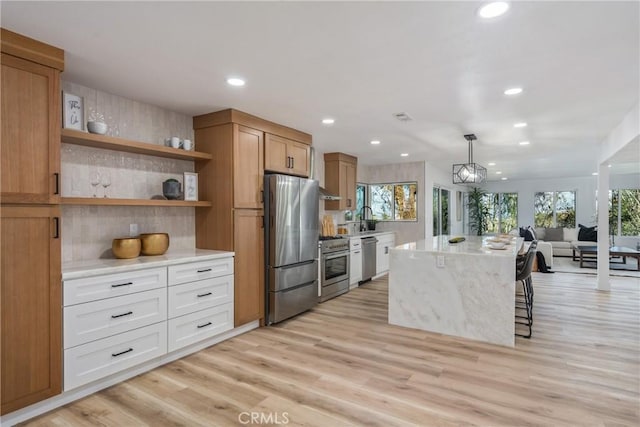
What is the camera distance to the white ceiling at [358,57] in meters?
1.85

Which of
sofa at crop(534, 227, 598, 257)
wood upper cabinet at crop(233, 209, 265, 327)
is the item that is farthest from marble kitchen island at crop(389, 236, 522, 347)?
sofa at crop(534, 227, 598, 257)

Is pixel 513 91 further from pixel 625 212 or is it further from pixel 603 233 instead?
pixel 625 212

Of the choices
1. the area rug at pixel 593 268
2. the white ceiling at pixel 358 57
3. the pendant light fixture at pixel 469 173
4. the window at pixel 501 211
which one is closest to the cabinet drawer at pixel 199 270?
the white ceiling at pixel 358 57

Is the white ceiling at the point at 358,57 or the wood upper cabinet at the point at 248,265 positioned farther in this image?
the wood upper cabinet at the point at 248,265

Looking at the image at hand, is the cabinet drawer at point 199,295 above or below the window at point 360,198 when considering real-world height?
below

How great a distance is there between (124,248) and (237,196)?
114 centimetres

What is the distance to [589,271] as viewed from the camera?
692cm

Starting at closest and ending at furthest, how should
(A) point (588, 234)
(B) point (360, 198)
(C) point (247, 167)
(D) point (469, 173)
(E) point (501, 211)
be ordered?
1. (C) point (247, 167)
2. (D) point (469, 173)
3. (B) point (360, 198)
4. (A) point (588, 234)
5. (E) point (501, 211)

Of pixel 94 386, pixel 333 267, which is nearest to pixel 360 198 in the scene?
pixel 333 267

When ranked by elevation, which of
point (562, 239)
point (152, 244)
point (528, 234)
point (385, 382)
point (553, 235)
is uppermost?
point (152, 244)

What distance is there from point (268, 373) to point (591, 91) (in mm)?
3661

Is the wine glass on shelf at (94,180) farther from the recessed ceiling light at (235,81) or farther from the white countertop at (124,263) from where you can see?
the recessed ceiling light at (235,81)

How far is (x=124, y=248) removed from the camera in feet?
9.43

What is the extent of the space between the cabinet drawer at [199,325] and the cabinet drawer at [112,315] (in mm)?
192
